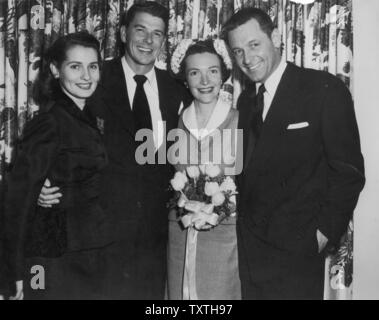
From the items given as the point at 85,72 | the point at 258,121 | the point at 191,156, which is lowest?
the point at 191,156

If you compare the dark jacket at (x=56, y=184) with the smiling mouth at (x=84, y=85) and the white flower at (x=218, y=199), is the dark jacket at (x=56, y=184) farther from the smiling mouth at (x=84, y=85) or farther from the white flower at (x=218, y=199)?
the white flower at (x=218, y=199)

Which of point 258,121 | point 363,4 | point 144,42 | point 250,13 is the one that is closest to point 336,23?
point 363,4

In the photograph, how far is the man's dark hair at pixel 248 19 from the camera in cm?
172

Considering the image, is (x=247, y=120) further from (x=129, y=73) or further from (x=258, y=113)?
(x=129, y=73)

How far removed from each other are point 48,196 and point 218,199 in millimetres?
608

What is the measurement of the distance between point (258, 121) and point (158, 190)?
48cm

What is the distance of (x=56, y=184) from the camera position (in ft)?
5.19

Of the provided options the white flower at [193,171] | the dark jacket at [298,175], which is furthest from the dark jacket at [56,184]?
the dark jacket at [298,175]

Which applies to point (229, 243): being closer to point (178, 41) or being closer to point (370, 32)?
point (178, 41)

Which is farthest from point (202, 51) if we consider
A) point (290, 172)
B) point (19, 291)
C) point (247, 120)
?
point (19, 291)

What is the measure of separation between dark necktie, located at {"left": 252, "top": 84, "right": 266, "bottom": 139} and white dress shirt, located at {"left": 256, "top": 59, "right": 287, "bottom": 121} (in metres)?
0.01

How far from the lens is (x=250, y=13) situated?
174 cm

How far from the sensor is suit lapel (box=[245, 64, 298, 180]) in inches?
64.0

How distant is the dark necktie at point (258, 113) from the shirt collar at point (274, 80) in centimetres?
2
